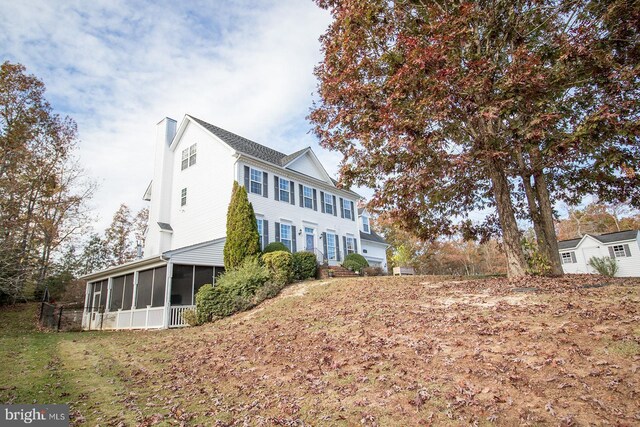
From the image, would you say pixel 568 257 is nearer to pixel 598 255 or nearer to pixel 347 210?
pixel 598 255

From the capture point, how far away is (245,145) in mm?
22719

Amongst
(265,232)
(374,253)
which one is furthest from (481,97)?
(374,253)

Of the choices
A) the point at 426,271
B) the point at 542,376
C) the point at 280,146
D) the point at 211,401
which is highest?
the point at 280,146

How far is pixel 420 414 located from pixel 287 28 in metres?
10.6

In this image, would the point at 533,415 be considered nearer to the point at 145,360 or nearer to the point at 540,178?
the point at 145,360

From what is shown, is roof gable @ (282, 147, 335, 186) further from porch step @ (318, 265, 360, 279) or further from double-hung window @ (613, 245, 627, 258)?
double-hung window @ (613, 245, 627, 258)

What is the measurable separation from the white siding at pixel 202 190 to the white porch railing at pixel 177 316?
4511mm

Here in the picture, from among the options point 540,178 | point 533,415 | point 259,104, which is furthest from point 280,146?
point 533,415

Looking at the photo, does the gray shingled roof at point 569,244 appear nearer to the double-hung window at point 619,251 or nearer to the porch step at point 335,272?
the double-hung window at point 619,251

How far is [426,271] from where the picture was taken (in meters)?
39.8

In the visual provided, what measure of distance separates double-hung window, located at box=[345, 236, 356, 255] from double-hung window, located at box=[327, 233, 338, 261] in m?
1.28

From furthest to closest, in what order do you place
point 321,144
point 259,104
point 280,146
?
point 280,146 → point 259,104 → point 321,144

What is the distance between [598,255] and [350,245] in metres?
21.2

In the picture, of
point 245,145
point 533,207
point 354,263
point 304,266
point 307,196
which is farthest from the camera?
point 307,196
